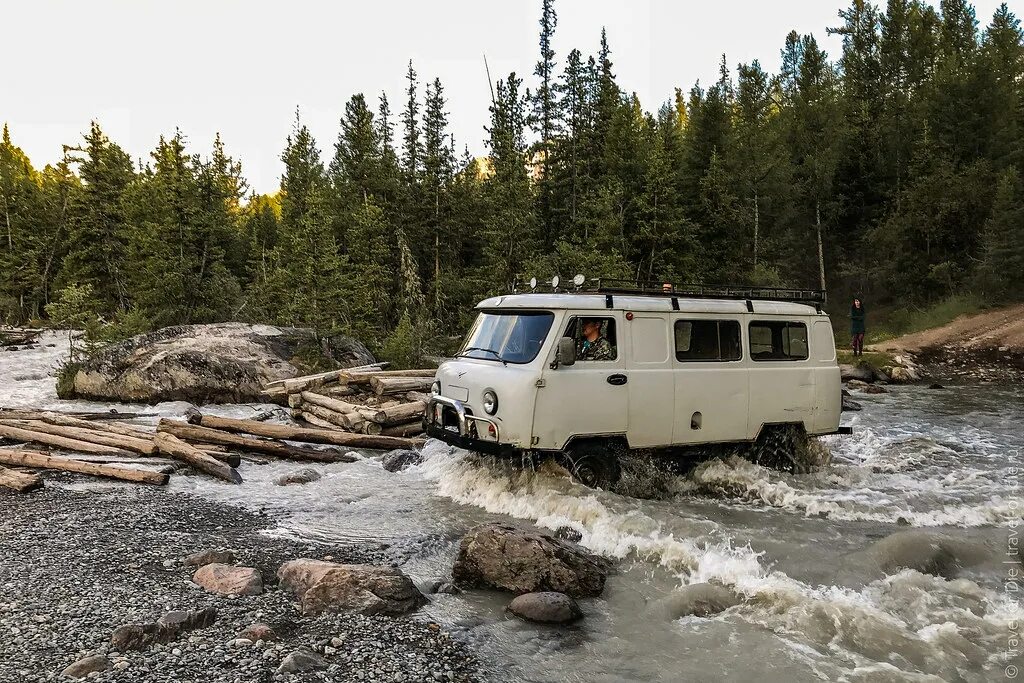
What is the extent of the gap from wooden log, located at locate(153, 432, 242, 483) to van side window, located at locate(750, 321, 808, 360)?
886 cm

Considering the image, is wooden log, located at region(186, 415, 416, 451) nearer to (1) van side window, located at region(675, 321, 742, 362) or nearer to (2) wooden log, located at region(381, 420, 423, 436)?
(2) wooden log, located at region(381, 420, 423, 436)

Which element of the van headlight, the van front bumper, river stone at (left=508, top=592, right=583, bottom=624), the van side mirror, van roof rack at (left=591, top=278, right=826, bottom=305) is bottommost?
river stone at (left=508, top=592, right=583, bottom=624)

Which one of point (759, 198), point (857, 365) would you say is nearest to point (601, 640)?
point (857, 365)

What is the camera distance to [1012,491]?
10.5 meters

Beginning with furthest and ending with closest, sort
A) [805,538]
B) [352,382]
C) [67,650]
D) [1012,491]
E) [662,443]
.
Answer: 1. [352,382]
2. [1012,491]
3. [662,443]
4. [805,538]
5. [67,650]

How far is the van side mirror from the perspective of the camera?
8.85 m

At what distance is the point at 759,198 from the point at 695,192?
430 centimetres

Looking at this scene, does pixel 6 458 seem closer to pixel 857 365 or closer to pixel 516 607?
pixel 516 607

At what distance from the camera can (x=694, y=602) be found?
6.28 meters

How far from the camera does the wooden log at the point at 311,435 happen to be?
13219 mm

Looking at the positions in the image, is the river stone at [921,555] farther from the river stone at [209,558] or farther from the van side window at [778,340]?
the river stone at [209,558]

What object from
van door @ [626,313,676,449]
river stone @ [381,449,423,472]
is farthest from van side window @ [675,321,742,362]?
river stone @ [381,449,423,472]

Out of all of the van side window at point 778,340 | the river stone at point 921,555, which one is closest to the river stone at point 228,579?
the river stone at point 921,555

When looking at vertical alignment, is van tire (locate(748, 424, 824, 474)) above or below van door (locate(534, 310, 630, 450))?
below
